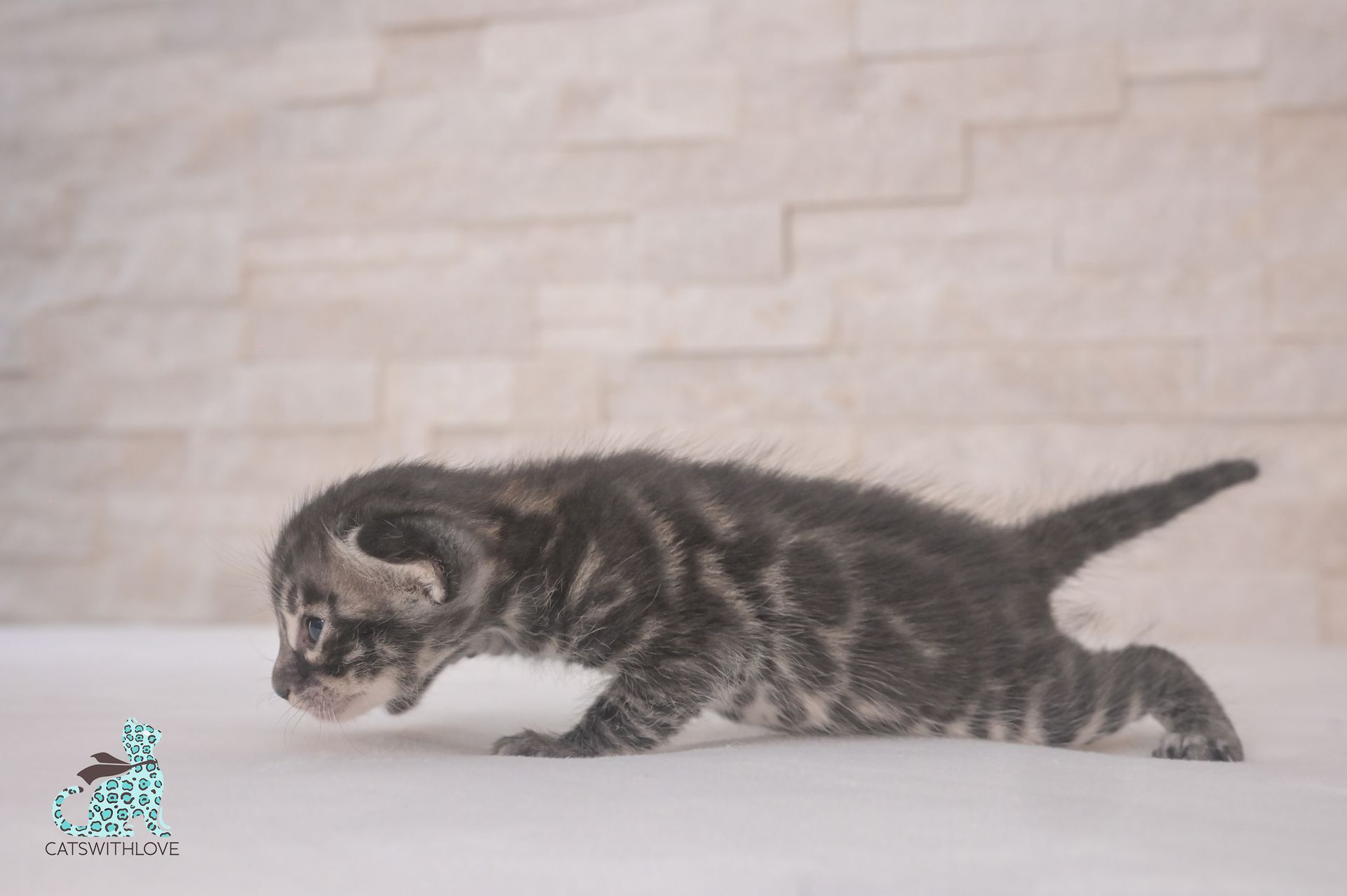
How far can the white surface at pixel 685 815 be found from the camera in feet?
2.71

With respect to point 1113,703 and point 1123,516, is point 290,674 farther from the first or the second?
point 1123,516

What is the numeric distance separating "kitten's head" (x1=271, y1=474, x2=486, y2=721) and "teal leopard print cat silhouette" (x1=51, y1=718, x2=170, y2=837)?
204 millimetres

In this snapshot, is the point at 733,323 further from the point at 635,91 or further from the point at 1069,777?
the point at 1069,777

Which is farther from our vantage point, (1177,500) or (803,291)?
(803,291)

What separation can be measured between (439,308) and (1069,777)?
2.74 m

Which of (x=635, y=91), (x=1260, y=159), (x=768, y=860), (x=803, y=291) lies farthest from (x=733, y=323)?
(x=768, y=860)

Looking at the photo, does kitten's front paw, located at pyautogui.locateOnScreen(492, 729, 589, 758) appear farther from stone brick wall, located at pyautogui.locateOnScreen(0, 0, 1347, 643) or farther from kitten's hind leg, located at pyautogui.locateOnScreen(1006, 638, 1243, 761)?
stone brick wall, located at pyautogui.locateOnScreen(0, 0, 1347, 643)

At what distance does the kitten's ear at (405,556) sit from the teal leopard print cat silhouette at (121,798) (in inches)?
11.3

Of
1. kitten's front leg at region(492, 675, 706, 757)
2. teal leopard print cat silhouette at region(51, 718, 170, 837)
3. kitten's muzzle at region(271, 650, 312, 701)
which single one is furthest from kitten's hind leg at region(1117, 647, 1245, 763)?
teal leopard print cat silhouette at region(51, 718, 170, 837)

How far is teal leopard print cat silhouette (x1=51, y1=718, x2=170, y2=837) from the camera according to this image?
3.05ft

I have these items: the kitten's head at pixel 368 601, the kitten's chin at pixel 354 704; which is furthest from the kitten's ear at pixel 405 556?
the kitten's chin at pixel 354 704

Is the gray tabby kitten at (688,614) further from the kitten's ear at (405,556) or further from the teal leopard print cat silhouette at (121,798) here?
the teal leopard print cat silhouette at (121,798)

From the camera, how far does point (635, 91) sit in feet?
11.4

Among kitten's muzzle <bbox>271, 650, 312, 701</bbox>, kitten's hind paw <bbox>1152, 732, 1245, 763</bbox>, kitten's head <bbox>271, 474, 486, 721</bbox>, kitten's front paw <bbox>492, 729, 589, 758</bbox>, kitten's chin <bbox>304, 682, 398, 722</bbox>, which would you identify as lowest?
kitten's hind paw <bbox>1152, 732, 1245, 763</bbox>
